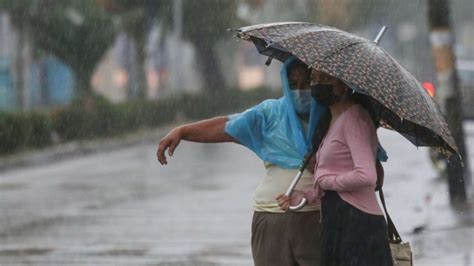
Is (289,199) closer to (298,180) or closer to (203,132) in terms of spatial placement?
(298,180)

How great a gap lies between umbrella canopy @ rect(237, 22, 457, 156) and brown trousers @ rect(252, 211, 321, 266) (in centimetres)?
59

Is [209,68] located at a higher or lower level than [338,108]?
lower

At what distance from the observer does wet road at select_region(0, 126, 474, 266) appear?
10.6 meters

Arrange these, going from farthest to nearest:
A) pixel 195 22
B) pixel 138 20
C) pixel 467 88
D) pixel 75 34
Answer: pixel 195 22 < pixel 138 20 < pixel 75 34 < pixel 467 88

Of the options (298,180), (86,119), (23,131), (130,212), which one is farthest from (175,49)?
(298,180)

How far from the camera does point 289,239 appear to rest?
5.63m

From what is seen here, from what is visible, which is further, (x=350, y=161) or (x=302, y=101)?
(x=302, y=101)

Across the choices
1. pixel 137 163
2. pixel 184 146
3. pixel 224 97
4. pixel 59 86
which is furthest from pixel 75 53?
pixel 59 86

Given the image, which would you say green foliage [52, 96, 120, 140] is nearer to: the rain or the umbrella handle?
the rain

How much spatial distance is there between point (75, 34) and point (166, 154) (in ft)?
35.0

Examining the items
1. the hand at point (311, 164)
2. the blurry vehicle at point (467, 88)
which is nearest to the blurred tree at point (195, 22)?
the blurry vehicle at point (467, 88)

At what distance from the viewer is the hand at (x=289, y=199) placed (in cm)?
556

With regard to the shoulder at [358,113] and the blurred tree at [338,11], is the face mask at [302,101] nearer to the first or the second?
the shoulder at [358,113]

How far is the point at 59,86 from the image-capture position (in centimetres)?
5553
